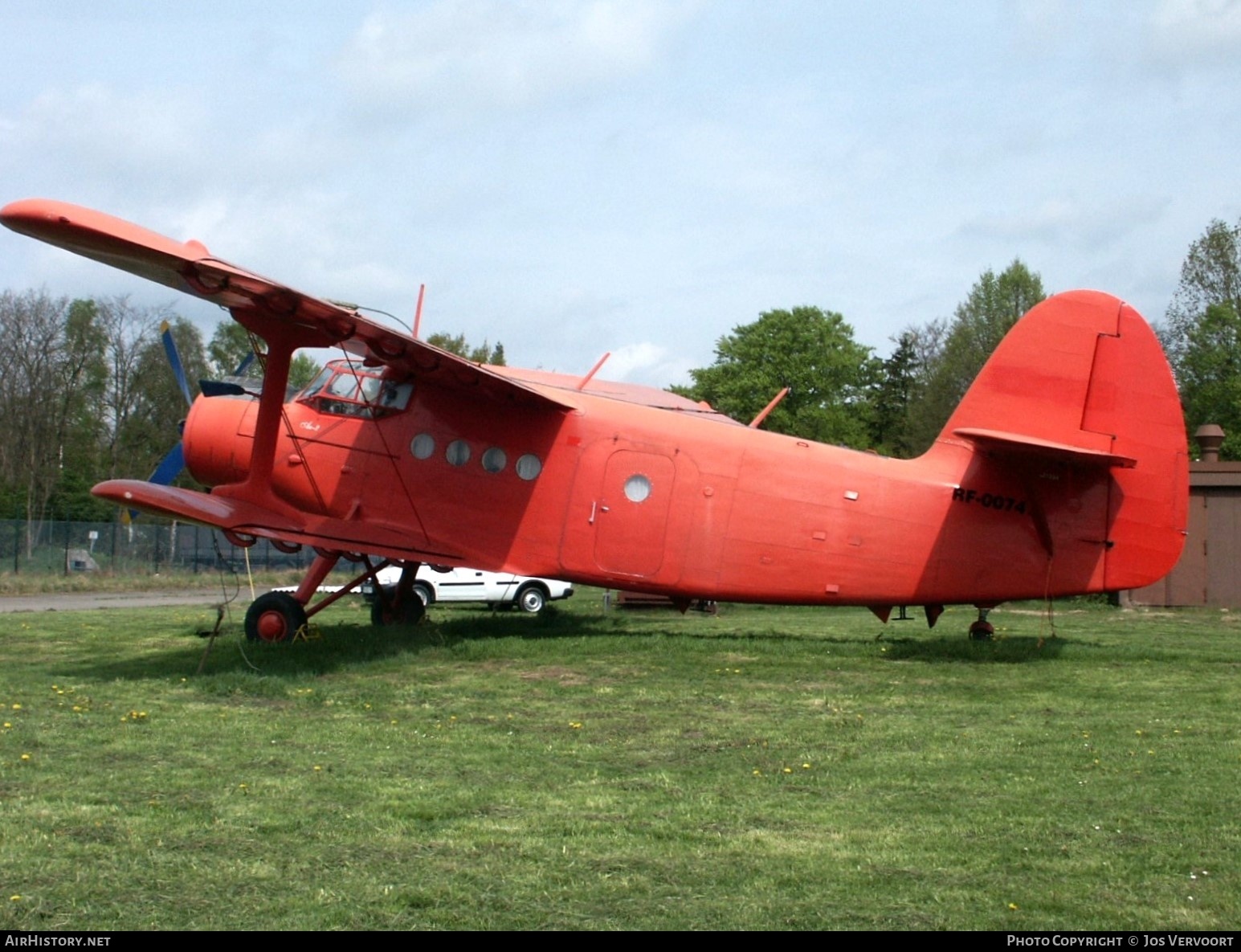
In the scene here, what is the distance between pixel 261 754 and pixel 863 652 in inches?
305

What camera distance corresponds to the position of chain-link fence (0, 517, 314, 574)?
136 ft

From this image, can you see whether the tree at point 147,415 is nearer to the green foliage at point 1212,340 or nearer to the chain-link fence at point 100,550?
the chain-link fence at point 100,550

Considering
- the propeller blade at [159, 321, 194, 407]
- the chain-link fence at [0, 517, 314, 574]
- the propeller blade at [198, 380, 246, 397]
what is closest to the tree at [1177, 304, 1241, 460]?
the chain-link fence at [0, 517, 314, 574]

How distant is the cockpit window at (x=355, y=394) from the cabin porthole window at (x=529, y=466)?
5.53 feet

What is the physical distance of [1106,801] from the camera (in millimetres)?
6777

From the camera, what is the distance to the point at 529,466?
1448cm

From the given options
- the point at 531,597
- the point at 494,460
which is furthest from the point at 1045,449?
the point at 531,597

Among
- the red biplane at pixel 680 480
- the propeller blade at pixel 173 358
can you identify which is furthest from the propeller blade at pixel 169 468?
the red biplane at pixel 680 480

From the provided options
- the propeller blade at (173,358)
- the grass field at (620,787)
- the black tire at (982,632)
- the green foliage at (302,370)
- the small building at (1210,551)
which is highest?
the green foliage at (302,370)

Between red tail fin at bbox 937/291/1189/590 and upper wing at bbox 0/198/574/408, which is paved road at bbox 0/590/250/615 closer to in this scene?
upper wing at bbox 0/198/574/408

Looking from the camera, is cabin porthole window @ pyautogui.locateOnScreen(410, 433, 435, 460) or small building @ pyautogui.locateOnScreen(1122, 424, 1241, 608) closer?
cabin porthole window @ pyautogui.locateOnScreen(410, 433, 435, 460)

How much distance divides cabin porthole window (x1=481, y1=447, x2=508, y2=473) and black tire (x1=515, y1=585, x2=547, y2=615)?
1483 centimetres

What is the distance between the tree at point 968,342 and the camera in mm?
60844
